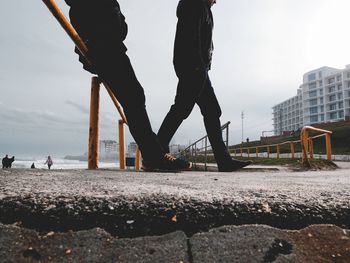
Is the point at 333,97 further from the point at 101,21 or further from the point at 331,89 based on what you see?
the point at 101,21

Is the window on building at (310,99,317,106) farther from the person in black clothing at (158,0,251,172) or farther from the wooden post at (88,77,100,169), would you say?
the wooden post at (88,77,100,169)

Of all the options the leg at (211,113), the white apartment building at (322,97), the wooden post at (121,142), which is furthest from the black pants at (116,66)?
the white apartment building at (322,97)

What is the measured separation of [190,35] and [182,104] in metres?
0.72

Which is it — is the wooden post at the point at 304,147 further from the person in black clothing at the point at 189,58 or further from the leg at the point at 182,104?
the leg at the point at 182,104

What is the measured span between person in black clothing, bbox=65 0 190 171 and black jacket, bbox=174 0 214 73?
968mm

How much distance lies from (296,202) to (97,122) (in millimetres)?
2269

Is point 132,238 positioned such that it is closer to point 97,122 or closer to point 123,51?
point 123,51

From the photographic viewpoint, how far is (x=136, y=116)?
2191 millimetres

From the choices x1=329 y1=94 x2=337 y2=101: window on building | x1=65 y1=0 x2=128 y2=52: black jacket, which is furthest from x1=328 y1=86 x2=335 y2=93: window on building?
x1=65 y1=0 x2=128 y2=52: black jacket

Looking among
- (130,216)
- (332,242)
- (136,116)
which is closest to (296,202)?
(332,242)

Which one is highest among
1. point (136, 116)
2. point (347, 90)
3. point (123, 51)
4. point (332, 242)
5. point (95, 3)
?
point (347, 90)

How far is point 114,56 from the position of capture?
2.00 m

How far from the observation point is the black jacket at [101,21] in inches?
75.1

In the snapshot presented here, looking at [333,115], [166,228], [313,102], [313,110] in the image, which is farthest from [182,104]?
[313,102]
